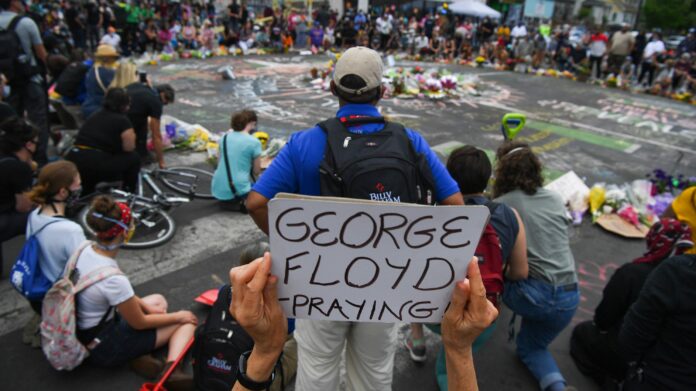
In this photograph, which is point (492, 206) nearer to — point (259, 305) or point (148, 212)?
point (259, 305)

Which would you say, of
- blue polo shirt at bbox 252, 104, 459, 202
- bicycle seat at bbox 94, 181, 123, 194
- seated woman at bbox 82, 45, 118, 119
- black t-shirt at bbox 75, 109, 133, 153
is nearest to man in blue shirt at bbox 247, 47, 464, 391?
blue polo shirt at bbox 252, 104, 459, 202

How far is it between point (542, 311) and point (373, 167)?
159 cm

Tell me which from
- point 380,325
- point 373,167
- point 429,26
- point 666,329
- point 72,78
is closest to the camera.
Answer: point 373,167

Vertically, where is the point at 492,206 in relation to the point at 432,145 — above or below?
above

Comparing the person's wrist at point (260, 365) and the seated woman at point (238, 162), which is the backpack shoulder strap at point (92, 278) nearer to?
the person's wrist at point (260, 365)

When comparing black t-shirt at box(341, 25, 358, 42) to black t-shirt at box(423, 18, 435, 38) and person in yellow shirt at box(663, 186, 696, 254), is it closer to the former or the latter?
black t-shirt at box(423, 18, 435, 38)

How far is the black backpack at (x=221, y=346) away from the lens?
2.29 m

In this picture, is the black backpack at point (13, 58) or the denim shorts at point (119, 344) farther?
the black backpack at point (13, 58)

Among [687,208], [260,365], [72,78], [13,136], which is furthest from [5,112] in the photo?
[687,208]

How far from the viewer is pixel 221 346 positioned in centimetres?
230

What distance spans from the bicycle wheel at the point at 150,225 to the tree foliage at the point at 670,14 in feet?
193

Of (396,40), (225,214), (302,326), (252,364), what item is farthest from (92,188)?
(396,40)

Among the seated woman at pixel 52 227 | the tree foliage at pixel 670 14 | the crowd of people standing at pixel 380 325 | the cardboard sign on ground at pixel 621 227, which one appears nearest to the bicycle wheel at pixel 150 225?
the crowd of people standing at pixel 380 325

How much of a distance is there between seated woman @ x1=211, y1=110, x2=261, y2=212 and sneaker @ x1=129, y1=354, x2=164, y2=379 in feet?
8.00
